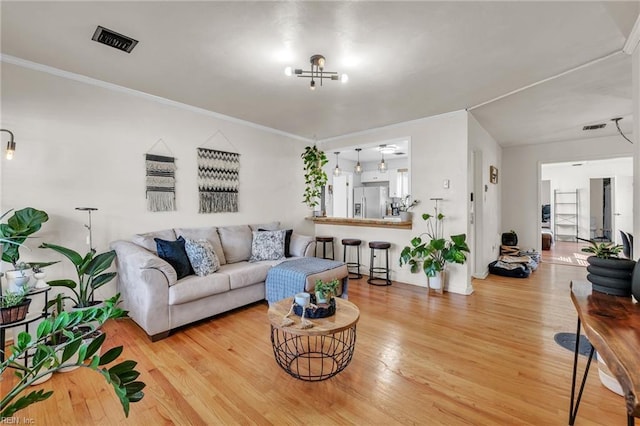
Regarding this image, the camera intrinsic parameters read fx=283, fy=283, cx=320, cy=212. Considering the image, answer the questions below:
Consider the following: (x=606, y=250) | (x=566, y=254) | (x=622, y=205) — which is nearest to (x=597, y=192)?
(x=622, y=205)

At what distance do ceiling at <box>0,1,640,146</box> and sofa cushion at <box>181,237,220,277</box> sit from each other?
5.84ft

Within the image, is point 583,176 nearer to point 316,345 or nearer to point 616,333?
point 616,333

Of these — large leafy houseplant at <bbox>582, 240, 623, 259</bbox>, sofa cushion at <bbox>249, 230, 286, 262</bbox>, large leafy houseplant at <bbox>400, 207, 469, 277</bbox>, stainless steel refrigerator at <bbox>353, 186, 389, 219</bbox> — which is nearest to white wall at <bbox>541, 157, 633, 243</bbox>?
stainless steel refrigerator at <bbox>353, 186, 389, 219</bbox>

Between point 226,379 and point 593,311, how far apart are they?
2229mm

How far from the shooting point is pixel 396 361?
7.39ft

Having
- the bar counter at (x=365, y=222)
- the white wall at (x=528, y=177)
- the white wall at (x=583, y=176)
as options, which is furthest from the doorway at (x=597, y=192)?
the bar counter at (x=365, y=222)

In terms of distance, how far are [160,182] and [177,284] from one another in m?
1.46

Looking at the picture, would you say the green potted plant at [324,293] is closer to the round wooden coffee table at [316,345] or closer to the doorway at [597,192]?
the round wooden coffee table at [316,345]

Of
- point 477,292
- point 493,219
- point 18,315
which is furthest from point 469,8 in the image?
point 493,219

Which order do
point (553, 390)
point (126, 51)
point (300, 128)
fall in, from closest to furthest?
point (553, 390), point (126, 51), point (300, 128)

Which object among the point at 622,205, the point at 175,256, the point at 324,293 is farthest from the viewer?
the point at 622,205

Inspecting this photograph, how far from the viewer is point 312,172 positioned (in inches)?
207

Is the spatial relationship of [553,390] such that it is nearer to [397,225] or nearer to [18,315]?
[397,225]

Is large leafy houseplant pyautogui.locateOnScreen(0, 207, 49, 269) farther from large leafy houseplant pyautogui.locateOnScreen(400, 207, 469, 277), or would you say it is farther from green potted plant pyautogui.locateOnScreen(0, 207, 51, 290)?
large leafy houseplant pyautogui.locateOnScreen(400, 207, 469, 277)
